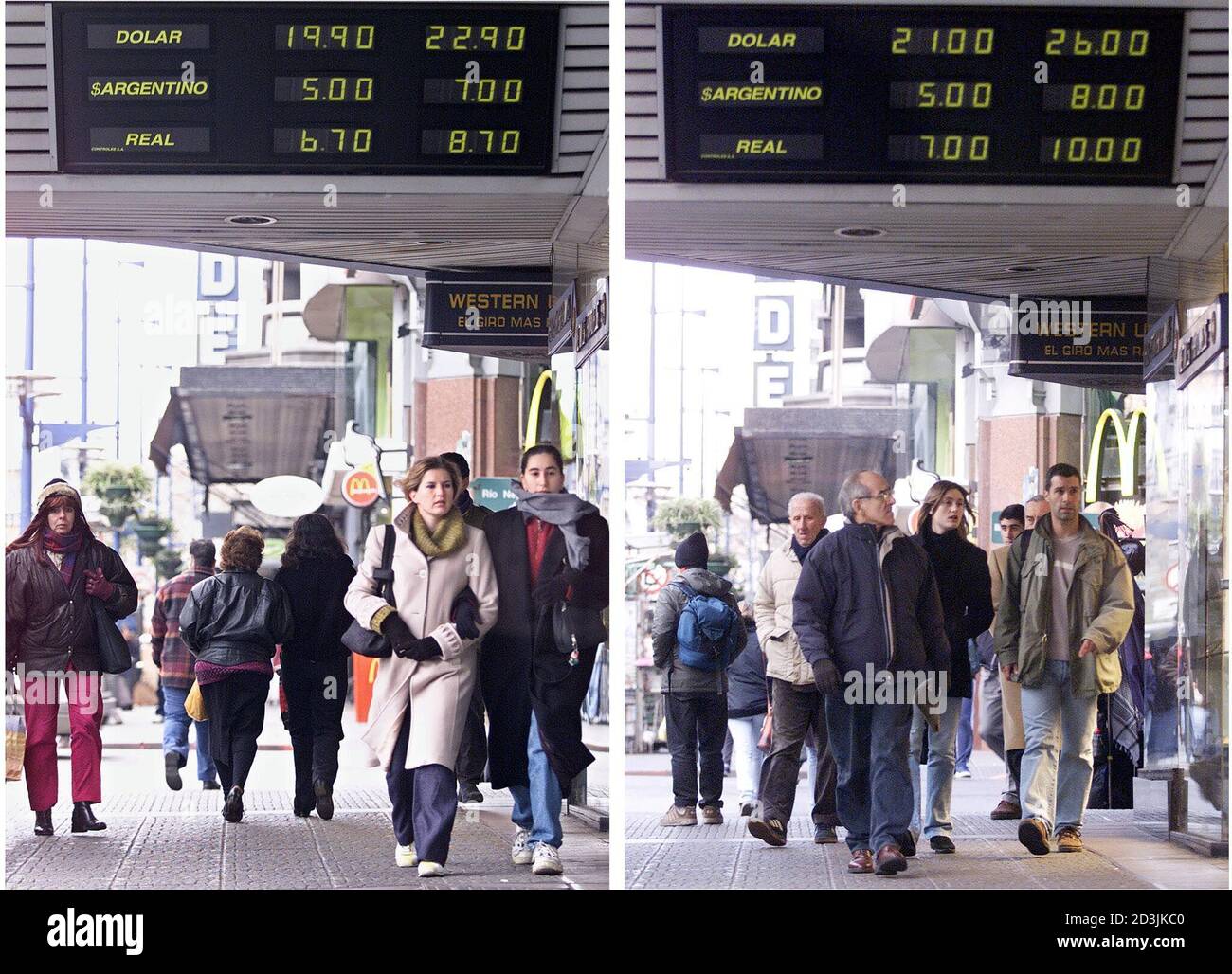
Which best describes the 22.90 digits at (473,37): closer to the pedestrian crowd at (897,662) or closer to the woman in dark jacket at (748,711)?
the pedestrian crowd at (897,662)

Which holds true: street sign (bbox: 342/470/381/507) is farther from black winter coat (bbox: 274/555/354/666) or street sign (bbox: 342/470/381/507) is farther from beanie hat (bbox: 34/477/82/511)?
beanie hat (bbox: 34/477/82/511)

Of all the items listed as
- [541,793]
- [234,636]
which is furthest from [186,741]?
[541,793]

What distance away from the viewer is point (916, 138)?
26.2ft

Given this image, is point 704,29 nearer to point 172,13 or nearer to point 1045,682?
point 172,13

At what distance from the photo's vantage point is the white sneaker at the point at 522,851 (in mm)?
7883

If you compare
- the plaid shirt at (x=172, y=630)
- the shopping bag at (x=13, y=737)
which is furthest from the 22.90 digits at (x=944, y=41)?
the shopping bag at (x=13, y=737)

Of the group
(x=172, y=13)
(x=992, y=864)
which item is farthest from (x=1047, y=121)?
(x=172, y=13)

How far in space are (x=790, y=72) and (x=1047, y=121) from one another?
92 centimetres

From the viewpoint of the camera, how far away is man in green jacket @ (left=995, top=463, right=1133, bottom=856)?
8125 millimetres

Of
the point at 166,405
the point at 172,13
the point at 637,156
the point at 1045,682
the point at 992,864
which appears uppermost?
the point at 172,13

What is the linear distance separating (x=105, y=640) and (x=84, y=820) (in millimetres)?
648

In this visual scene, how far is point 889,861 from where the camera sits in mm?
7816

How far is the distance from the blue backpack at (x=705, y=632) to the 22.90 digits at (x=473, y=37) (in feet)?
6.50

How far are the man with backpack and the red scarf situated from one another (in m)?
2.05
